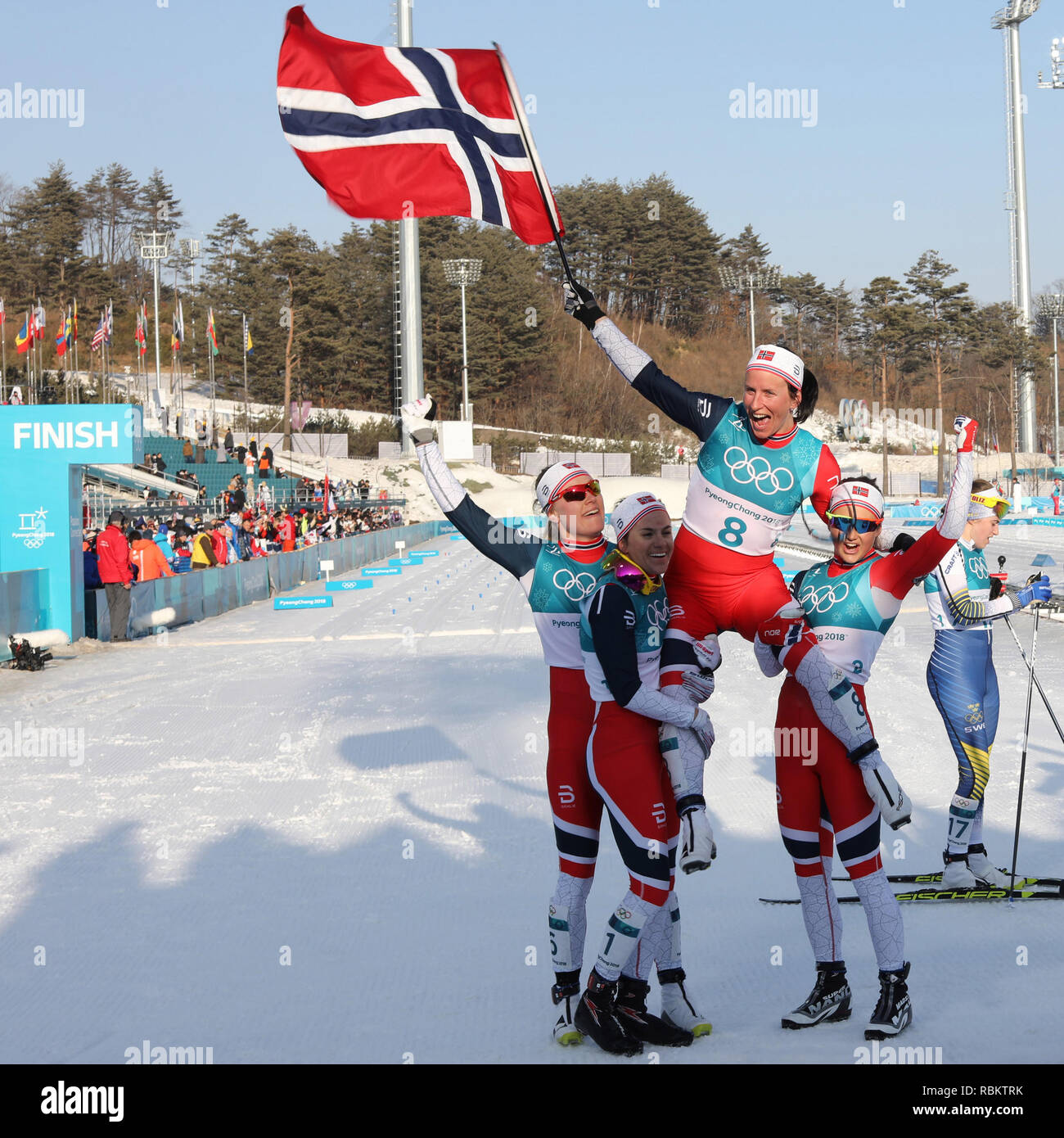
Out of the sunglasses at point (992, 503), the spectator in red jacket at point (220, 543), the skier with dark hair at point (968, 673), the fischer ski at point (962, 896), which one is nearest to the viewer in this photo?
the fischer ski at point (962, 896)

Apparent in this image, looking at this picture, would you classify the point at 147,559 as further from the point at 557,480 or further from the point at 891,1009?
the point at 891,1009

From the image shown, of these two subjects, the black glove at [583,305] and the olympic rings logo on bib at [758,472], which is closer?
the olympic rings logo on bib at [758,472]

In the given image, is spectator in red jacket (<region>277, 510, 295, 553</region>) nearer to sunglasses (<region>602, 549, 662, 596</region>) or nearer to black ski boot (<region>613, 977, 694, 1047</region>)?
sunglasses (<region>602, 549, 662, 596</region>)

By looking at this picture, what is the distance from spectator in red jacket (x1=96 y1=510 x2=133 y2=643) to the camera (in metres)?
16.8

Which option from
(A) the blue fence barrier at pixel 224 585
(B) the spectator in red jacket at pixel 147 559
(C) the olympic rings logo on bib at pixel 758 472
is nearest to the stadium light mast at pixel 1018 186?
(A) the blue fence barrier at pixel 224 585

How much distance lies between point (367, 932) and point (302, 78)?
4.08 m

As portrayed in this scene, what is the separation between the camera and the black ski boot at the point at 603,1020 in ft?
13.6

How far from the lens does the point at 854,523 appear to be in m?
4.68

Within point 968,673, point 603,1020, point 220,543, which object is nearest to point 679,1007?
point 603,1020

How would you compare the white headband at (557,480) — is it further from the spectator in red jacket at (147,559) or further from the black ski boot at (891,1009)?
the spectator in red jacket at (147,559)

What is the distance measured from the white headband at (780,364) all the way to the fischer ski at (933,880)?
2.57 m

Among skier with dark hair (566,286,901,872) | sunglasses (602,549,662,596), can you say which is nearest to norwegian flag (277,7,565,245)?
skier with dark hair (566,286,901,872)

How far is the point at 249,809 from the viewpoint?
7.82 meters

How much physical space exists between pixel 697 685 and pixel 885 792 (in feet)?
2.61
